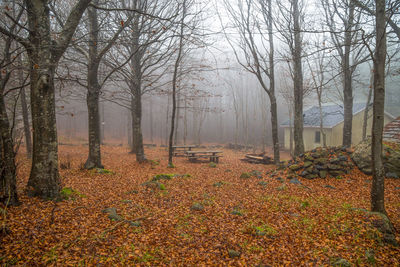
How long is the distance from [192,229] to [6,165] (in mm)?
3646

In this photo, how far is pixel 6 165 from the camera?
3836 millimetres

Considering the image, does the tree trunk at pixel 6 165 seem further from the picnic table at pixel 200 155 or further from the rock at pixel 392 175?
the rock at pixel 392 175

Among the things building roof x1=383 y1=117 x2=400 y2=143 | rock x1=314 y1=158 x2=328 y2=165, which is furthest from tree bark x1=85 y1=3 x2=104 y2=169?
building roof x1=383 y1=117 x2=400 y2=143

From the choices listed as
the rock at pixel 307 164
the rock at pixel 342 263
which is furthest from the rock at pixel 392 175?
the rock at pixel 342 263

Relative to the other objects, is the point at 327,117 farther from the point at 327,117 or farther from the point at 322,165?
the point at 322,165

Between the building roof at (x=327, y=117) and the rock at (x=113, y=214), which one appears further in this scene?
the building roof at (x=327, y=117)

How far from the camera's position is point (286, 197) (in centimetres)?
641

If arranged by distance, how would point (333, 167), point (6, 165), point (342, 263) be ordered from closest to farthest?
1. point (342, 263)
2. point (6, 165)
3. point (333, 167)

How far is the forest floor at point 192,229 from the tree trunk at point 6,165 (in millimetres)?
307

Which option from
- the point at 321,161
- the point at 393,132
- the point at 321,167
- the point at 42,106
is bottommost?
the point at 321,167

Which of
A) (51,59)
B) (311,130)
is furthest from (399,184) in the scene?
(311,130)

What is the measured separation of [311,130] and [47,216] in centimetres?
2421

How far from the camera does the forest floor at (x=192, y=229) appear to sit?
3363 millimetres

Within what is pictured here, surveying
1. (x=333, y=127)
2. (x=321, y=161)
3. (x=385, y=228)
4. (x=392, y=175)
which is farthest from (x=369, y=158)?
(x=333, y=127)
